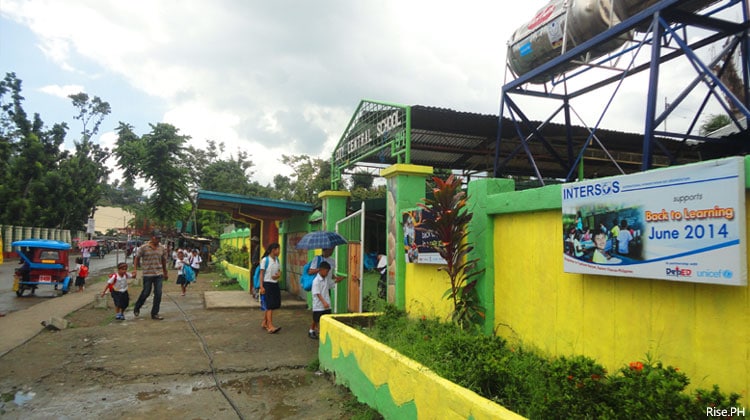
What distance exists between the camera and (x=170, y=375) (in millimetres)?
6020

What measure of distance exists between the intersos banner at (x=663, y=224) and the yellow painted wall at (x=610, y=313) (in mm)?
154

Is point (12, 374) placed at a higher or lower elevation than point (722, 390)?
lower

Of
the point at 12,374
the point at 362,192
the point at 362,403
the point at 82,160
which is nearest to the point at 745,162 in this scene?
the point at 362,403

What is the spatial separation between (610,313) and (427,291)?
2924 millimetres

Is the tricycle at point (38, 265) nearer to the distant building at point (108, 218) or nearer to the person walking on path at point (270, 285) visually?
the person walking on path at point (270, 285)

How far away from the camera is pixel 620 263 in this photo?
3.30m

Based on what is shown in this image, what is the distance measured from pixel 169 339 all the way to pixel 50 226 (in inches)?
1497

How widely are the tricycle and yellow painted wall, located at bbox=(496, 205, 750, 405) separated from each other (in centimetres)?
1454

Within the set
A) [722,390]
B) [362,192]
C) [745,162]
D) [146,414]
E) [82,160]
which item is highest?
[82,160]

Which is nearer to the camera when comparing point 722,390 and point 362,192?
point 722,390

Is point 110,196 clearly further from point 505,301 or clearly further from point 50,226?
point 505,301

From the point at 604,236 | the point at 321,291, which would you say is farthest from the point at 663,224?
the point at 321,291

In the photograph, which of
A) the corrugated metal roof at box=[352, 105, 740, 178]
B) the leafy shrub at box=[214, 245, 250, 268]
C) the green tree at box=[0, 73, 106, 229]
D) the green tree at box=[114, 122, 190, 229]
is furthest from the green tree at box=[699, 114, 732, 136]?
the green tree at box=[0, 73, 106, 229]

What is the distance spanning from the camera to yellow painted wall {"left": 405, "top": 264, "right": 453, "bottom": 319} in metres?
5.76
